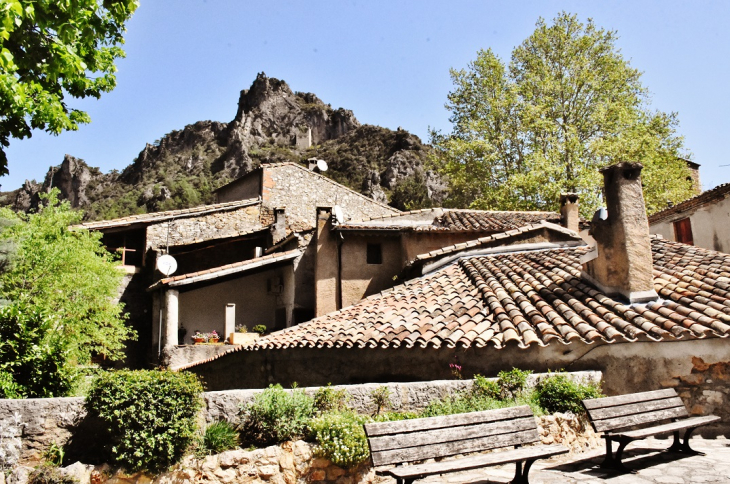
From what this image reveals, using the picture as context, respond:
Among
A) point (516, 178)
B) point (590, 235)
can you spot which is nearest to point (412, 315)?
point (590, 235)

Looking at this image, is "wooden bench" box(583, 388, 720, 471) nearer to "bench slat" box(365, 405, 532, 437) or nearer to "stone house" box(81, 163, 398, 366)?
"bench slat" box(365, 405, 532, 437)

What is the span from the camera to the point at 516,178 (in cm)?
2172

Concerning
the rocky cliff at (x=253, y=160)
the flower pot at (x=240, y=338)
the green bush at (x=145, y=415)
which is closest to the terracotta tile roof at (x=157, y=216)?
the flower pot at (x=240, y=338)

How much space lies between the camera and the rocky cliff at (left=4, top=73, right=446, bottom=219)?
2052 inches

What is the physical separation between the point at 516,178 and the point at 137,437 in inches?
754

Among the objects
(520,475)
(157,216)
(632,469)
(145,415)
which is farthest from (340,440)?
(157,216)

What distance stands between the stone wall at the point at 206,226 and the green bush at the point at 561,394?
14518 millimetres

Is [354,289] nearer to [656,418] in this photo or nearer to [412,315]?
[412,315]

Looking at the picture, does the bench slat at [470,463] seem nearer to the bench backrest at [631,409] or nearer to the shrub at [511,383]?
the bench backrest at [631,409]

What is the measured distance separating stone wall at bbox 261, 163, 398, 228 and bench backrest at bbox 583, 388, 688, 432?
16.7m

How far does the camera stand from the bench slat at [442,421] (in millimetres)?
4750

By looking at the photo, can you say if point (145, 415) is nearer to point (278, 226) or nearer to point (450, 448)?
point (450, 448)

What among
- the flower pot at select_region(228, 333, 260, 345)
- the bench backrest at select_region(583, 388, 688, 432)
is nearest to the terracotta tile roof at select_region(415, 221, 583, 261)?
the flower pot at select_region(228, 333, 260, 345)

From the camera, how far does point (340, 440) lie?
537cm
